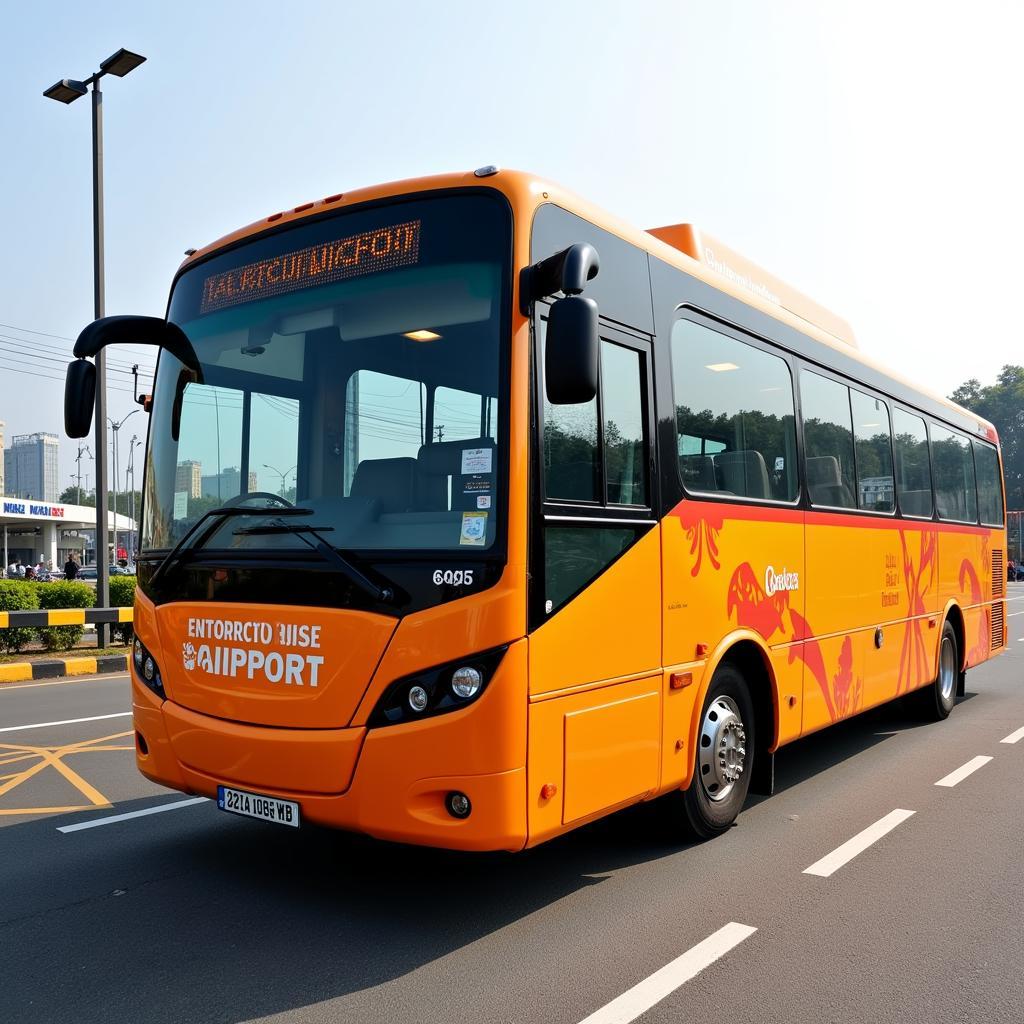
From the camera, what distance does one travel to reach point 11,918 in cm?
437

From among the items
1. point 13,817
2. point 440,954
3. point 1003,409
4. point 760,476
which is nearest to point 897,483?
point 760,476

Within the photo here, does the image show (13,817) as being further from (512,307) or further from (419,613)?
(512,307)

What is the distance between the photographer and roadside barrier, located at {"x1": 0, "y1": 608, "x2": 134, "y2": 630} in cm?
1402

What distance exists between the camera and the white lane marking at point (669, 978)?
342cm

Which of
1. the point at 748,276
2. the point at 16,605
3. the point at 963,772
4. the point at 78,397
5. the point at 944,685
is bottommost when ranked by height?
the point at 963,772

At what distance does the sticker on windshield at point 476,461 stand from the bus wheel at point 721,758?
6.67 feet

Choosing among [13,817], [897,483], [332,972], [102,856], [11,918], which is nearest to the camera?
[332,972]

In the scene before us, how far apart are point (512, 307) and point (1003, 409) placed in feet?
402

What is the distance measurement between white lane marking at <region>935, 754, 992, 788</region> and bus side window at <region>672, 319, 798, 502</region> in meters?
2.36

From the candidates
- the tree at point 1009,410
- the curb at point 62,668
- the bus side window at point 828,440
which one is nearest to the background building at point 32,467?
the tree at point 1009,410

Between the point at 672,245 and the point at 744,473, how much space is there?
155 centimetres

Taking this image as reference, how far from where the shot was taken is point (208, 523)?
464 cm

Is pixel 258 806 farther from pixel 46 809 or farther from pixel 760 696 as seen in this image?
pixel 760 696

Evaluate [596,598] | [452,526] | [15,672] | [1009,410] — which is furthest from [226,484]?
[1009,410]
